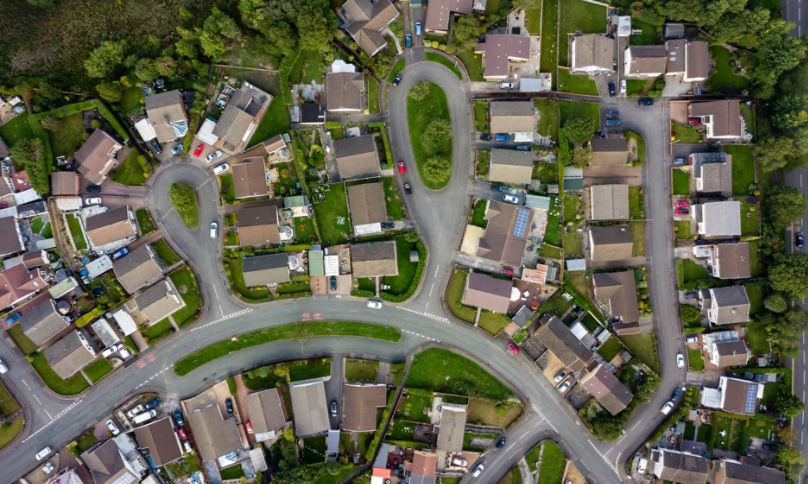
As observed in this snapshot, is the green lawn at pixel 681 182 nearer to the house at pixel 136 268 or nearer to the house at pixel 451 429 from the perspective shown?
the house at pixel 451 429

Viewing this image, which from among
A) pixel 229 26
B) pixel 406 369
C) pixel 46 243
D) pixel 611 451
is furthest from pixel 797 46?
pixel 46 243

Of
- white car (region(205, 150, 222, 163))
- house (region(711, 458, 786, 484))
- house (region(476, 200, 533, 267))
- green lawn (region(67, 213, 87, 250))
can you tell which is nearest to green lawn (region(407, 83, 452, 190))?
house (region(476, 200, 533, 267))

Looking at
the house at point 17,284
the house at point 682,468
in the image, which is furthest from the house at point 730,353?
the house at point 17,284

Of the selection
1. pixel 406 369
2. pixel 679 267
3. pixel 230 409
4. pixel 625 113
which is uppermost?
pixel 625 113

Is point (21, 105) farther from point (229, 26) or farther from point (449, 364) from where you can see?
point (449, 364)

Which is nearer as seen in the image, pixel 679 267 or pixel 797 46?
pixel 797 46

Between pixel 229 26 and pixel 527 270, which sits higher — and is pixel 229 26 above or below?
above

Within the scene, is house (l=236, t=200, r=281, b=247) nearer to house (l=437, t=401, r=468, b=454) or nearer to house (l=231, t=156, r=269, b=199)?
house (l=231, t=156, r=269, b=199)

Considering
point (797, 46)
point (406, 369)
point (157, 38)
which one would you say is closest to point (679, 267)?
point (797, 46)
